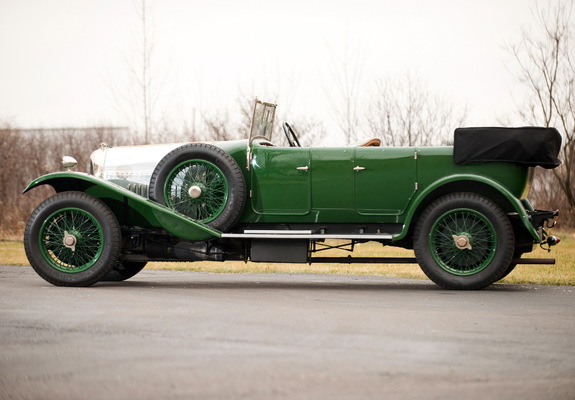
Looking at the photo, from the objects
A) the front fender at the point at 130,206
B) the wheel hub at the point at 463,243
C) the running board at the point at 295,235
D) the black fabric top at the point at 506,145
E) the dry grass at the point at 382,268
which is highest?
the black fabric top at the point at 506,145

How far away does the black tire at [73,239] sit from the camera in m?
9.43

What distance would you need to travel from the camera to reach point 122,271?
10.9 meters

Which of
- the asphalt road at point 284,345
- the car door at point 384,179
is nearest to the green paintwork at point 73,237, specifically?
the asphalt road at point 284,345

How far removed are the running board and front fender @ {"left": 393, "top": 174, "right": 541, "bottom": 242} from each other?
0.23 m

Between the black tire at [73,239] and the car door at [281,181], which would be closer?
the black tire at [73,239]

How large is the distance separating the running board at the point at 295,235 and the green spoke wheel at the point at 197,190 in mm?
383

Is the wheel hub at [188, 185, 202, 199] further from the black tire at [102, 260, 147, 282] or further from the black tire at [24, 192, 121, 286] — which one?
the black tire at [102, 260, 147, 282]

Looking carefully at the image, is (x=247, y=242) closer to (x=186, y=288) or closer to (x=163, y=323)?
(x=186, y=288)

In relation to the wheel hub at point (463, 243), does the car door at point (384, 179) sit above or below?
above

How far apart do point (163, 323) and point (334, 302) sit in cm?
198

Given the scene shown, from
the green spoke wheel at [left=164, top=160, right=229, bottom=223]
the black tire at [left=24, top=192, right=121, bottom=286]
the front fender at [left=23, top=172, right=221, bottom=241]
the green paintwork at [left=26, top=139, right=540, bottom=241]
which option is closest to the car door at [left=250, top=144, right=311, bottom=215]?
the green paintwork at [left=26, top=139, right=540, bottom=241]

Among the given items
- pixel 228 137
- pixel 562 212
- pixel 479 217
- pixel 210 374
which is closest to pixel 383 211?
pixel 479 217

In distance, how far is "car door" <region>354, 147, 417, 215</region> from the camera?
9.53 m

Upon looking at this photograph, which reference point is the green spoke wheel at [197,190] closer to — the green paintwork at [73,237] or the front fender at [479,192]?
the green paintwork at [73,237]
